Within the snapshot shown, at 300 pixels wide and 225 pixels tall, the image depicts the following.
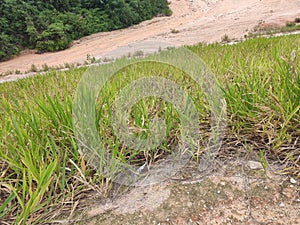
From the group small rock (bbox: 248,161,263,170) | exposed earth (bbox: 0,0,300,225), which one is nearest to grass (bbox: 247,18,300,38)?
small rock (bbox: 248,161,263,170)

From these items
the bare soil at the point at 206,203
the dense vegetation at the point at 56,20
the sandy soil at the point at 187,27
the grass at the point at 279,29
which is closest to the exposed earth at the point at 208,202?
the bare soil at the point at 206,203

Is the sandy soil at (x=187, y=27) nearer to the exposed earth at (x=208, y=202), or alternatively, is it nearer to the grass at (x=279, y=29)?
the grass at (x=279, y=29)

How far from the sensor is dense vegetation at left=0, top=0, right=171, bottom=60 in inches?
563

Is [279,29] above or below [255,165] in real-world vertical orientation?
below

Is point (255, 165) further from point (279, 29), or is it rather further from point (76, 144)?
point (279, 29)

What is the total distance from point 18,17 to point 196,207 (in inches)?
691

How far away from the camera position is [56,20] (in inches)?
640

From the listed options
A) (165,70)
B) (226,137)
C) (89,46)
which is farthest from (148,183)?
(89,46)

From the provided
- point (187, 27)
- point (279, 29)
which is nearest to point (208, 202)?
point (279, 29)

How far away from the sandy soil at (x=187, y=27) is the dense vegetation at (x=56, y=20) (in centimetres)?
73

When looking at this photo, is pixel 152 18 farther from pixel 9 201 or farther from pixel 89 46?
pixel 9 201

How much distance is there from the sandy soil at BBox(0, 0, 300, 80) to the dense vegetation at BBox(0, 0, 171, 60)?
0.73 m

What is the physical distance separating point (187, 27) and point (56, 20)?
1033 cm

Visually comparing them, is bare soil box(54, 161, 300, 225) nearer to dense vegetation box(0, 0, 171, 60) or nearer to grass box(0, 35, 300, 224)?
grass box(0, 35, 300, 224)
